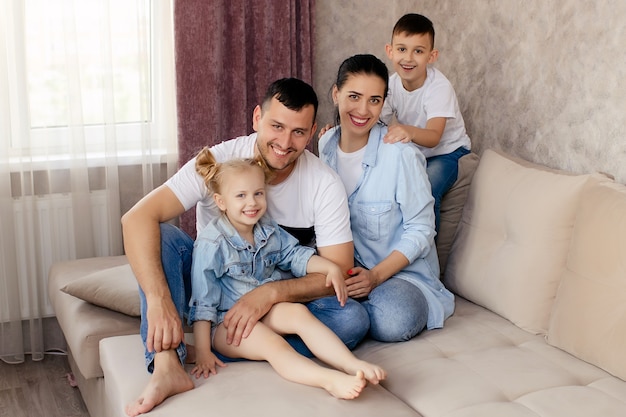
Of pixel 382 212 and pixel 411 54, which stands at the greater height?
pixel 411 54

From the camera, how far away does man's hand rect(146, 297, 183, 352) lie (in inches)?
85.3

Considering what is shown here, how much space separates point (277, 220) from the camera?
8.38 ft

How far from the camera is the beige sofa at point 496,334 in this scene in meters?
2.01

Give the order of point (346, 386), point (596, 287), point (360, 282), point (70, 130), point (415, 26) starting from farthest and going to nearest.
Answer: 1. point (70, 130)
2. point (415, 26)
3. point (360, 282)
4. point (596, 287)
5. point (346, 386)

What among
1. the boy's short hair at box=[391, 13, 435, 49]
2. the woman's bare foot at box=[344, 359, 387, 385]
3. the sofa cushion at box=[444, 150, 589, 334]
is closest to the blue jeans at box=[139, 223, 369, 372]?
the woman's bare foot at box=[344, 359, 387, 385]

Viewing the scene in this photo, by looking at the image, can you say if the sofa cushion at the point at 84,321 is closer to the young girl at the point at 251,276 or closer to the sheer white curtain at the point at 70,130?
the sheer white curtain at the point at 70,130

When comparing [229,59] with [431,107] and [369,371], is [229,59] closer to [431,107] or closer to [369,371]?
[431,107]

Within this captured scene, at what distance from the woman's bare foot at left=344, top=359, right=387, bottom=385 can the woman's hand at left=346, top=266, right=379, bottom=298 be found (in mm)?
405

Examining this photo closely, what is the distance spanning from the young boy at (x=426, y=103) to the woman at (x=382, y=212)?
19 cm

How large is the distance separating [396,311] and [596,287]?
577 mm

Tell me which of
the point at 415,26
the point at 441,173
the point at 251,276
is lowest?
the point at 251,276

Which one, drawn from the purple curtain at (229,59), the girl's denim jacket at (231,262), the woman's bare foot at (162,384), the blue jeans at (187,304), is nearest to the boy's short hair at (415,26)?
the purple curtain at (229,59)

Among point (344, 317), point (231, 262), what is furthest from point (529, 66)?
point (231, 262)

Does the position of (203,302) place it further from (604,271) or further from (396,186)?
(604,271)
